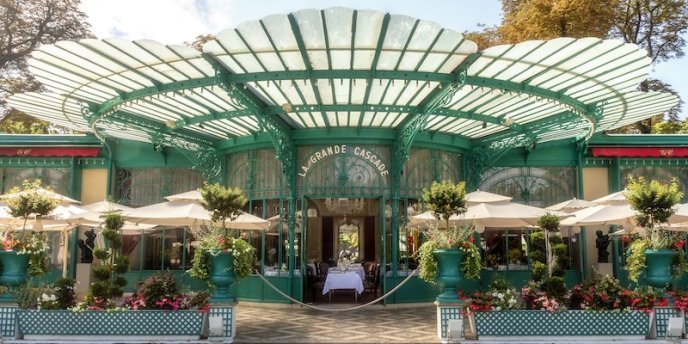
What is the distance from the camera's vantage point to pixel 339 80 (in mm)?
9734

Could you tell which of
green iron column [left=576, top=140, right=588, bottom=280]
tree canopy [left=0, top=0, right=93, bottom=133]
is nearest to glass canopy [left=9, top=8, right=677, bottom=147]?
green iron column [left=576, top=140, right=588, bottom=280]

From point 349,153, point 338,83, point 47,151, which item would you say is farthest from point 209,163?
point 338,83

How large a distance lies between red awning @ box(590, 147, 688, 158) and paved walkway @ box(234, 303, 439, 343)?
6715mm

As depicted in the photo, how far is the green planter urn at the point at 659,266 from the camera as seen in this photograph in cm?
814

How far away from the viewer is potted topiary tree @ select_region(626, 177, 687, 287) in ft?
26.6

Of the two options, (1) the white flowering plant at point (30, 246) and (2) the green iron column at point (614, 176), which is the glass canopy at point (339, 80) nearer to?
(2) the green iron column at point (614, 176)

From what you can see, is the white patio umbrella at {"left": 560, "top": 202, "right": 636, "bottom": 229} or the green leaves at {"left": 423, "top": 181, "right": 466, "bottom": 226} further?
the white patio umbrella at {"left": 560, "top": 202, "right": 636, "bottom": 229}

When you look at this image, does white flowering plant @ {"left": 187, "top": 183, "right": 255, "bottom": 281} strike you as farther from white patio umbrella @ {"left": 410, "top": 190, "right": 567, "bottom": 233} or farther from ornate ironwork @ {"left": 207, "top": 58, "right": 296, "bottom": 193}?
white patio umbrella @ {"left": 410, "top": 190, "right": 567, "bottom": 233}

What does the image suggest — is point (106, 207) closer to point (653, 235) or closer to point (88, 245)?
point (88, 245)

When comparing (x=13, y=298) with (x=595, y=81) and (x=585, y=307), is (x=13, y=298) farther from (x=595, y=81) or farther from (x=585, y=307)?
(x=595, y=81)

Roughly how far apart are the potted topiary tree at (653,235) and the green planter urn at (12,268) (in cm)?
943

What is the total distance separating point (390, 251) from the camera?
13.0 m

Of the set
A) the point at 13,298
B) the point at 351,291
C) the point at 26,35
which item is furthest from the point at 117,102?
the point at 26,35

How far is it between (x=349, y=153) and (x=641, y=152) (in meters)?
8.36
